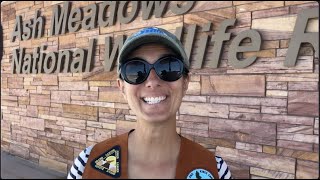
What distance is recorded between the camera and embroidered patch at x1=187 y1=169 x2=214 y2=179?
136cm

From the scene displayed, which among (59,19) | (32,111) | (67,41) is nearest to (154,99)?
(67,41)

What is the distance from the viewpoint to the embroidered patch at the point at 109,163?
4.44ft

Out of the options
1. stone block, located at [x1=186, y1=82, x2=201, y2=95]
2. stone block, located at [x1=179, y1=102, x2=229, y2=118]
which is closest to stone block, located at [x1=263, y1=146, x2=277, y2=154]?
stone block, located at [x1=179, y1=102, x2=229, y2=118]

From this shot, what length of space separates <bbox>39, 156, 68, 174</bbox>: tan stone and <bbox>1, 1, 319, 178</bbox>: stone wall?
Result: 29 mm

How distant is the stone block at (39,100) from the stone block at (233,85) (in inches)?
116

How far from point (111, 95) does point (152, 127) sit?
3.23 metres

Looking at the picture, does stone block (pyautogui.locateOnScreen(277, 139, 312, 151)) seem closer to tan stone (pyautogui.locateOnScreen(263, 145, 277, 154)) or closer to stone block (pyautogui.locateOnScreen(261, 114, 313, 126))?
tan stone (pyautogui.locateOnScreen(263, 145, 277, 154))

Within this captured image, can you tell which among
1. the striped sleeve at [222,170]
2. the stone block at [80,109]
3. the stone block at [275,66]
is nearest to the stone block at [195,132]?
the stone block at [275,66]

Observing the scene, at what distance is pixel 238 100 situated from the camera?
3.39 meters

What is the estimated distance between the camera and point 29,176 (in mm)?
5176

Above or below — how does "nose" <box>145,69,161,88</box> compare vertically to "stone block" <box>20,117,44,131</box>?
above

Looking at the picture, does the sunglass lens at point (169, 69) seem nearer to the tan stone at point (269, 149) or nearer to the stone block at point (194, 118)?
the tan stone at point (269, 149)

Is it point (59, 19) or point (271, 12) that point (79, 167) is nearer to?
point (271, 12)

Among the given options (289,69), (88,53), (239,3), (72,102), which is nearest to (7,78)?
(72,102)
